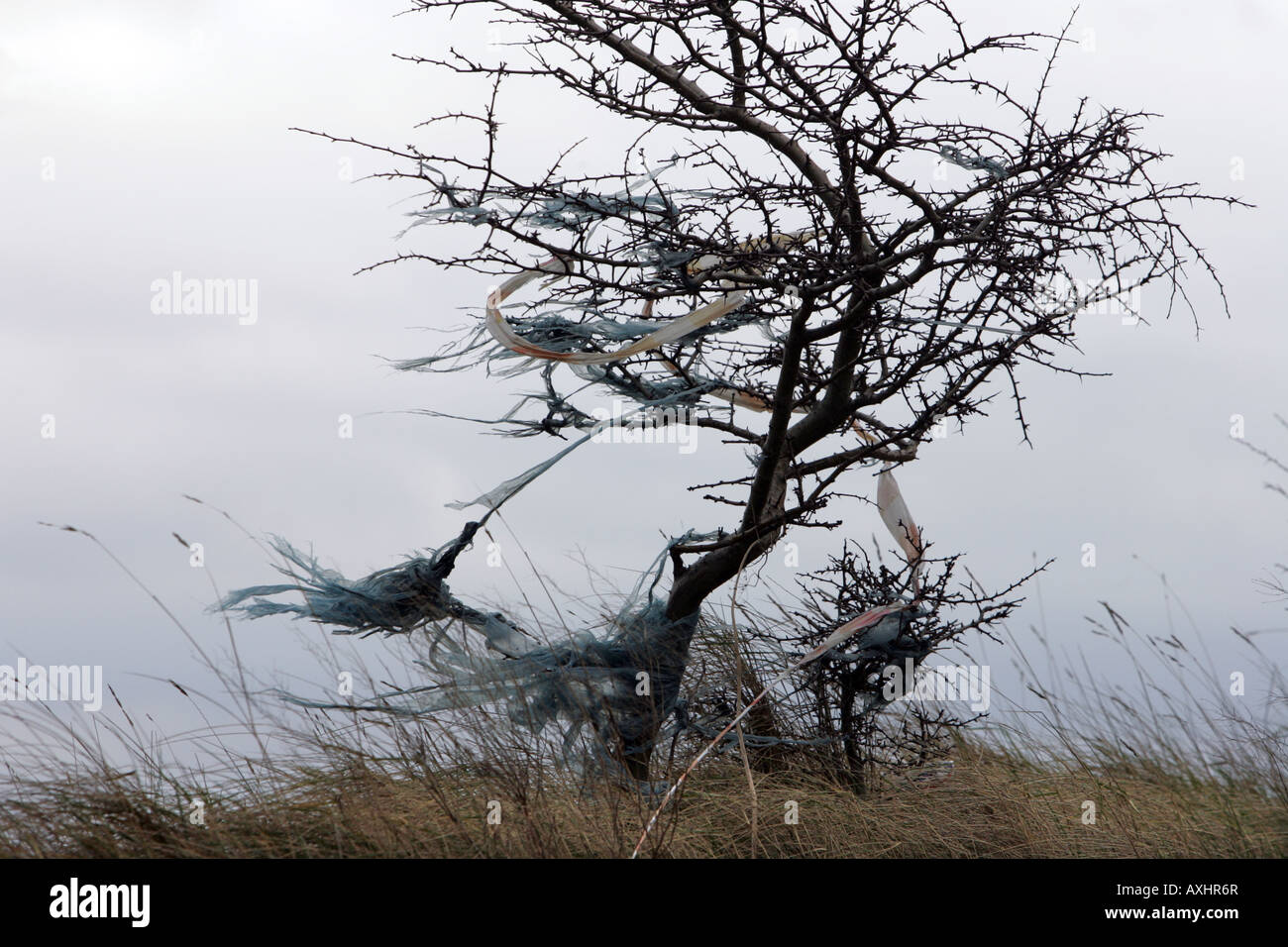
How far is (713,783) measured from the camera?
526 cm

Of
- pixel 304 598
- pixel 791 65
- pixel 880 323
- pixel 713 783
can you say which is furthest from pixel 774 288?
pixel 304 598

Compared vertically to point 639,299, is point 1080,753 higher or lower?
lower

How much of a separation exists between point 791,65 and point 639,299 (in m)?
1.14

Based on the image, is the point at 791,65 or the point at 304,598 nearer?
the point at 791,65
